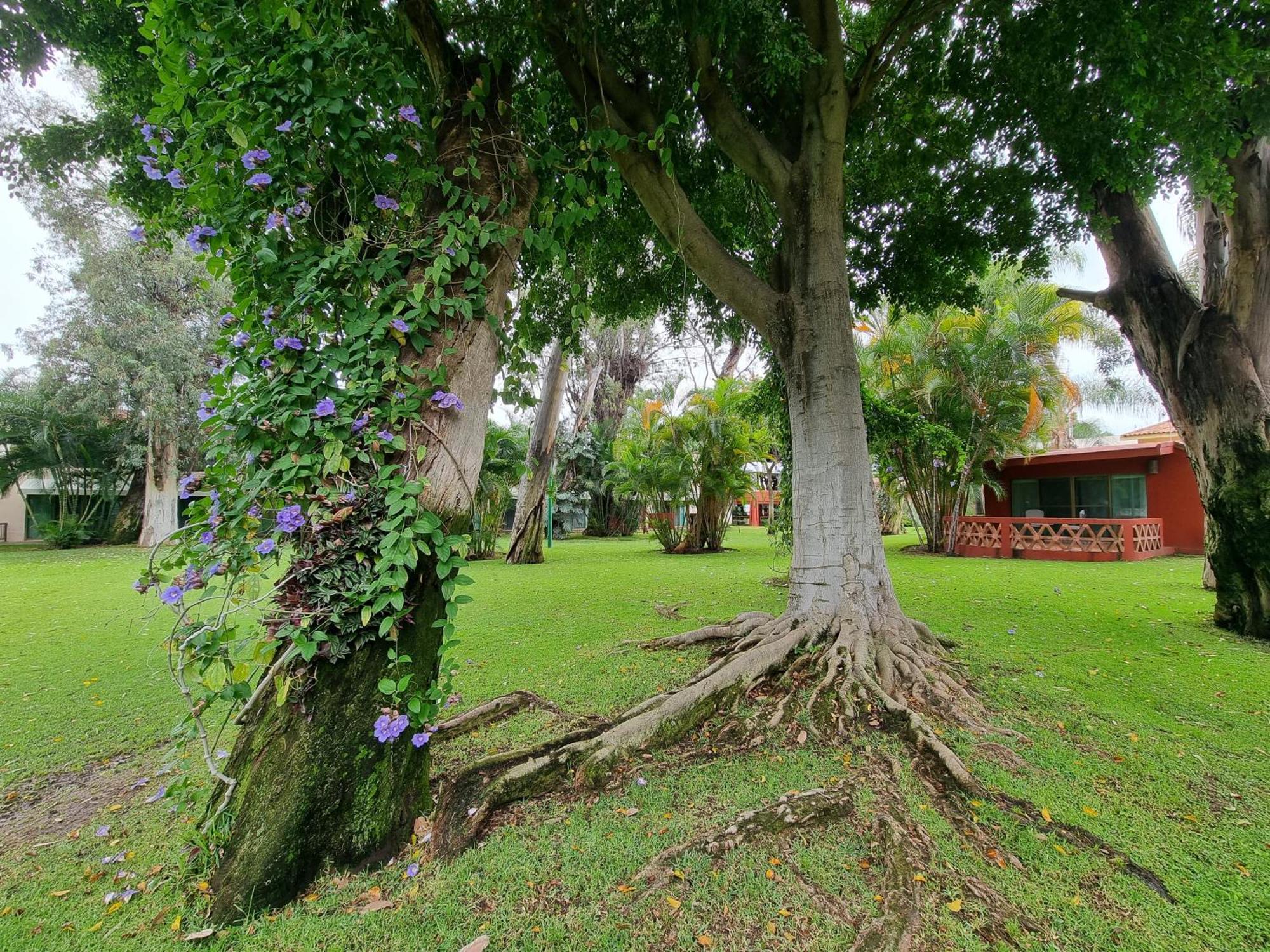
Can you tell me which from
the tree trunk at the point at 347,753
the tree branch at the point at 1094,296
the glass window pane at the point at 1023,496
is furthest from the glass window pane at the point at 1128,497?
the tree trunk at the point at 347,753

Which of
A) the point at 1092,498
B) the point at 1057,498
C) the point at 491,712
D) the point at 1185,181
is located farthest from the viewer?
the point at 1057,498

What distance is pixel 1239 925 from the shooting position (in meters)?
1.67

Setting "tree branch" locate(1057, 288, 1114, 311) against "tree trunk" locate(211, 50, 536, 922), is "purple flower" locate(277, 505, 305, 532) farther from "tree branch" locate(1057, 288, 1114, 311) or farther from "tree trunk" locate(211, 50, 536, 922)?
"tree branch" locate(1057, 288, 1114, 311)

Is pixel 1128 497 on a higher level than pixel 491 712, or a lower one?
higher

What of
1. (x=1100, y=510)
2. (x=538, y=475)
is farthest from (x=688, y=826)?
(x=1100, y=510)

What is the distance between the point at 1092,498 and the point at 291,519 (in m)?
18.2

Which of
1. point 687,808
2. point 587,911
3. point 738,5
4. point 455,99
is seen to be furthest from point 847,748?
point 738,5

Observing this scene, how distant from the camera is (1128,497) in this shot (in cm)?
1345

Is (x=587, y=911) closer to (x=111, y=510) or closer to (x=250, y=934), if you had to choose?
(x=250, y=934)

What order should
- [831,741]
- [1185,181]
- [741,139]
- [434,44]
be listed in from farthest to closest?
1. [1185,181]
2. [741,139]
3. [831,741]
4. [434,44]

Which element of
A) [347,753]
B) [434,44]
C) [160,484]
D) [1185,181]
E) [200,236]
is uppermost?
[1185,181]

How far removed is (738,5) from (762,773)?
170 inches

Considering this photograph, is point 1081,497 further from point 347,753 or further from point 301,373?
point 301,373

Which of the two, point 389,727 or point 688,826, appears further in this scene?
point 688,826
